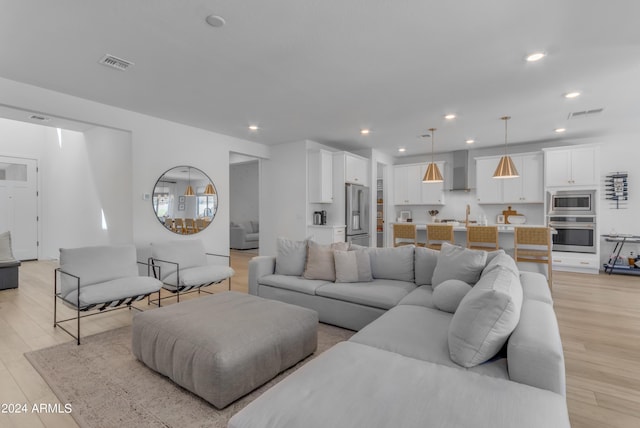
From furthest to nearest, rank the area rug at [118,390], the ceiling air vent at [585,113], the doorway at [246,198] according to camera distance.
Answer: the doorway at [246,198] < the ceiling air vent at [585,113] < the area rug at [118,390]

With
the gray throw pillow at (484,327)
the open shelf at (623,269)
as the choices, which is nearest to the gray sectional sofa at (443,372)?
the gray throw pillow at (484,327)

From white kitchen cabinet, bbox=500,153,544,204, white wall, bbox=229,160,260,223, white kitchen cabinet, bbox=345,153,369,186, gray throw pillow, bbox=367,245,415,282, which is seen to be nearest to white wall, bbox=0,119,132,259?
gray throw pillow, bbox=367,245,415,282

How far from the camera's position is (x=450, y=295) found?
233cm

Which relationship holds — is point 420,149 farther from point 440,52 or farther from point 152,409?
point 152,409

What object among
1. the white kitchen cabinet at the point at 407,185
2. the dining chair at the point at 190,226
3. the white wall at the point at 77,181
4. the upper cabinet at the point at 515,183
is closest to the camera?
the white wall at the point at 77,181

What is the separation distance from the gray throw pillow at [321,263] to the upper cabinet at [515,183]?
4735 millimetres

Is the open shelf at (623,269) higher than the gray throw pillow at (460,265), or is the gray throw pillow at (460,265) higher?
the gray throw pillow at (460,265)

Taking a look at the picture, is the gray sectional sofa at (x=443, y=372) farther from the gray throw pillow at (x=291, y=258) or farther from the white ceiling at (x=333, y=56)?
the white ceiling at (x=333, y=56)

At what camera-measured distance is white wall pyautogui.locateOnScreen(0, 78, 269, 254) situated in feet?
11.6

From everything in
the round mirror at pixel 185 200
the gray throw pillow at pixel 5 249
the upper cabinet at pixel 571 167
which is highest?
the upper cabinet at pixel 571 167

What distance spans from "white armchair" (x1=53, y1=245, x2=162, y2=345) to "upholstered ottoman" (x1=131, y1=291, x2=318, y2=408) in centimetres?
81

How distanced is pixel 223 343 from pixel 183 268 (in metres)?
2.40

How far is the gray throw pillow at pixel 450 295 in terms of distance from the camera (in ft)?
7.51

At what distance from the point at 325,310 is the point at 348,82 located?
2456 mm
